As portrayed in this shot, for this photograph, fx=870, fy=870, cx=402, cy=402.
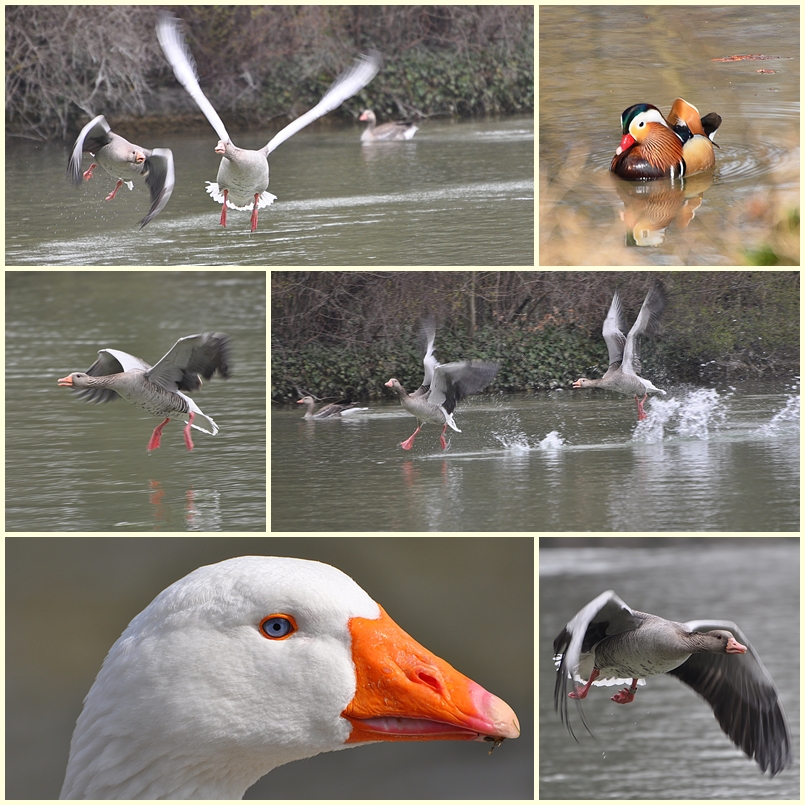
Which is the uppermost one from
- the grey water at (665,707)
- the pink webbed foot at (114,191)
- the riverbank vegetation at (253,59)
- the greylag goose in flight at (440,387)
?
the riverbank vegetation at (253,59)

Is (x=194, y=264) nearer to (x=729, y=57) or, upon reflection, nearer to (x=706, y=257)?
(x=706, y=257)

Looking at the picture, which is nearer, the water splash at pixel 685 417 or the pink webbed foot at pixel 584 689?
Answer: the pink webbed foot at pixel 584 689

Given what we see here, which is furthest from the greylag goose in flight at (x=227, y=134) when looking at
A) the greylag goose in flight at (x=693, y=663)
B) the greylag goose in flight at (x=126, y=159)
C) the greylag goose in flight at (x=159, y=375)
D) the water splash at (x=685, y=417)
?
the greylag goose in flight at (x=693, y=663)

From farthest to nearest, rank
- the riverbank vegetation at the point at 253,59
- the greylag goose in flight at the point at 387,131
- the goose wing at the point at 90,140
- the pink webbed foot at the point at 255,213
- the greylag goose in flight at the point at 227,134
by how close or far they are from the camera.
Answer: the greylag goose in flight at the point at 387,131 → the riverbank vegetation at the point at 253,59 → the pink webbed foot at the point at 255,213 → the goose wing at the point at 90,140 → the greylag goose in flight at the point at 227,134

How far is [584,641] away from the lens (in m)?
2.42

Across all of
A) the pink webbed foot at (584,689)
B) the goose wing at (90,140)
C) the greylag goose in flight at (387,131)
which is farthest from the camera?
the greylag goose in flight at (387,131)

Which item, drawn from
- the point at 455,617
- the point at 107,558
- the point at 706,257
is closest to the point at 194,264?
the point at 107,558

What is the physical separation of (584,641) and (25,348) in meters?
2.18

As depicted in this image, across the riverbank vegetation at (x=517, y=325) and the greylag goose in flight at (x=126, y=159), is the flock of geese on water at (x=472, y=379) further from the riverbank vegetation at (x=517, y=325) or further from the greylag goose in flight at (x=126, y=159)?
the greylag goose in flight at (x=126, y=159)

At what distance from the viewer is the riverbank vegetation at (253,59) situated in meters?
3.41

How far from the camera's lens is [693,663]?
2.51 meters

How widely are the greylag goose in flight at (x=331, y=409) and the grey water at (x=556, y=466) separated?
0.09 ft

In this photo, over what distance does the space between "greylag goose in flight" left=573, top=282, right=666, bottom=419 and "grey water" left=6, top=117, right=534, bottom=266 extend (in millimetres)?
362

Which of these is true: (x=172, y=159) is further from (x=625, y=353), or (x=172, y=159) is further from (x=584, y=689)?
(x=584, y=689)
